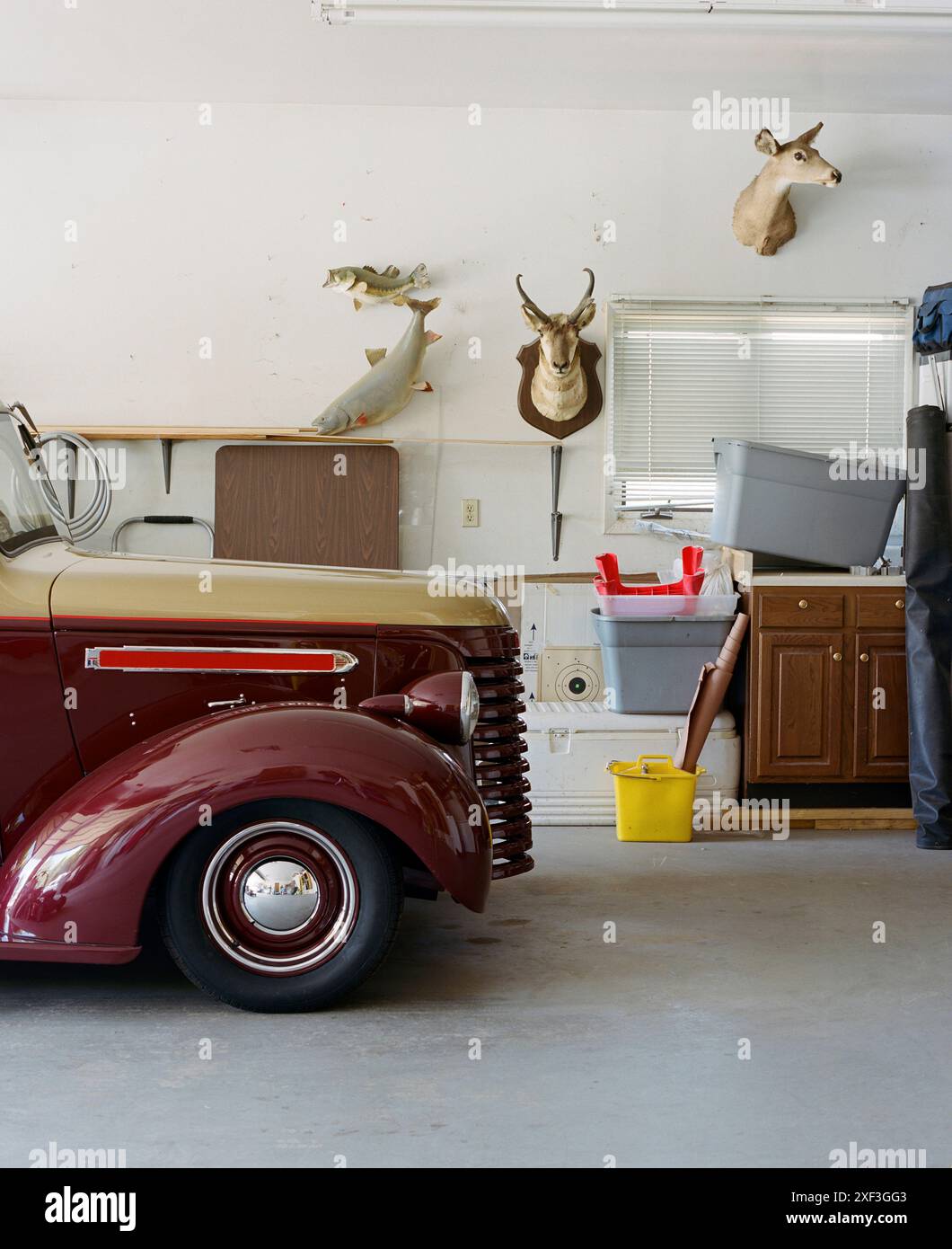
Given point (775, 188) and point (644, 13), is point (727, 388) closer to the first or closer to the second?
point (775, 188)

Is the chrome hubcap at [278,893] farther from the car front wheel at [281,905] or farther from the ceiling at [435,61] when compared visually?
the ceiling at [435,61]

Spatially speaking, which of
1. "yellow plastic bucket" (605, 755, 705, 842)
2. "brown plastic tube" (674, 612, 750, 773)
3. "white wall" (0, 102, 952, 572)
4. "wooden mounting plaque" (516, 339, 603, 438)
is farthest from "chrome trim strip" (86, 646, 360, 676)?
"wooden mounting plaque" (516, 339, 603, 438)

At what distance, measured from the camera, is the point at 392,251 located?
5.23 meters

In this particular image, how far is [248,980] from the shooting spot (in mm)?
2504

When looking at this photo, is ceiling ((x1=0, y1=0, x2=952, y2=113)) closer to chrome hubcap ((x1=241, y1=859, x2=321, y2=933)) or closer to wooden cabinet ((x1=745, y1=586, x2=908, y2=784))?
wooden cabinet ((x1=745, y1=586, x2=908, y2=784))

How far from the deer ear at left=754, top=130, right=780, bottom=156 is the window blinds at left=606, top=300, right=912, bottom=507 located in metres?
0.63

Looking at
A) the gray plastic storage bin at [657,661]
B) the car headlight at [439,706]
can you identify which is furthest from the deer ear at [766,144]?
the car headlight at [439,706]

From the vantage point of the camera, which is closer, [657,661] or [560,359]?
[657,661]

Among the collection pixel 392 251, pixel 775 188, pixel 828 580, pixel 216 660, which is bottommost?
pixel 216 660

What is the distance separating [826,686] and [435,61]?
280 centimetres

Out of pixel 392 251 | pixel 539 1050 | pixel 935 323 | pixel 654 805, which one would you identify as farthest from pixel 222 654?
pixel 935 323

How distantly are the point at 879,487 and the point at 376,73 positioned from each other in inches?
99.8

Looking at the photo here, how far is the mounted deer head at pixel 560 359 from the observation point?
16.1ft
